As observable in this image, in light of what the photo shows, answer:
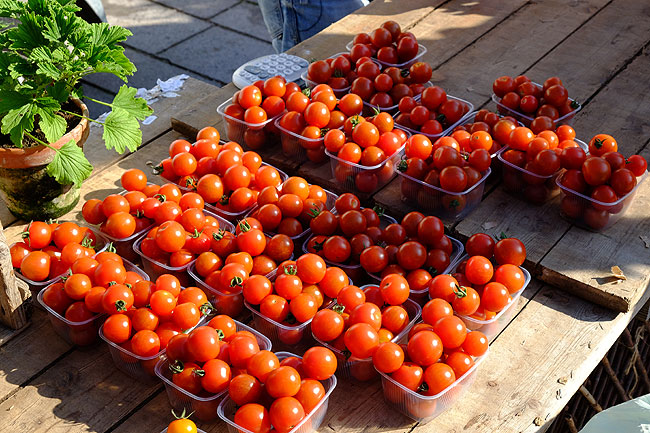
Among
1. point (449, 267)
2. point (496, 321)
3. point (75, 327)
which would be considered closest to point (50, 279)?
point (75, 327)

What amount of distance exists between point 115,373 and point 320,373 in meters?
0.59

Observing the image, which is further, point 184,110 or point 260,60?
point 260,60

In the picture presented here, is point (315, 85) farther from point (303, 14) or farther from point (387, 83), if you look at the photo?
point (303, 14)

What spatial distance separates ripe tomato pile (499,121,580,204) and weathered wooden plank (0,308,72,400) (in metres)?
1.48

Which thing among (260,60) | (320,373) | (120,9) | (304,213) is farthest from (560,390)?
(120,9)

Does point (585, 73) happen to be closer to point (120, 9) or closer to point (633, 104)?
point (633, 104)

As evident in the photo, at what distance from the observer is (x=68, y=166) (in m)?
2.01

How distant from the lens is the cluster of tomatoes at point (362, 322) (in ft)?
5.60

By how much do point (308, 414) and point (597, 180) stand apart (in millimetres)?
1139

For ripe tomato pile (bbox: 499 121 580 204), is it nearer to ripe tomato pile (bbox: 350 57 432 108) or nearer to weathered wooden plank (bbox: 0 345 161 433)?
ripe tomato pile (bbox: 350 57 432 108)

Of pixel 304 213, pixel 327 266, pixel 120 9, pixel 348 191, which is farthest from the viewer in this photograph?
pixel 120 9

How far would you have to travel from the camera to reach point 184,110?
285cm

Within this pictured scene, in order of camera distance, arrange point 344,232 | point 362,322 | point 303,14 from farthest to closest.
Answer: point 303,14 → point 344,232 → point 362,322

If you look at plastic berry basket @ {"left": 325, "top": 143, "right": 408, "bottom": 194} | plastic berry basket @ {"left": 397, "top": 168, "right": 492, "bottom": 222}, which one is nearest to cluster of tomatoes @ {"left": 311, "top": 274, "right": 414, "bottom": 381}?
plastic berry basket @ {"left": 397, "top": 168, "right": 492, "bottom": 222}
